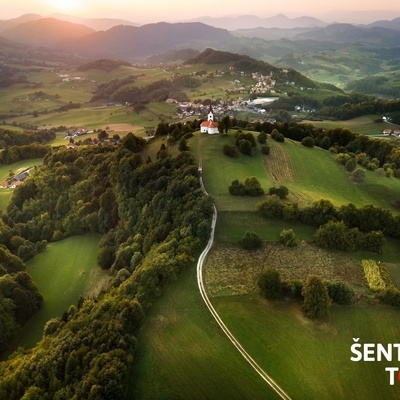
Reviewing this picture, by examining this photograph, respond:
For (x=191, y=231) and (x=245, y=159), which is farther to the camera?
(x=245, y=159)

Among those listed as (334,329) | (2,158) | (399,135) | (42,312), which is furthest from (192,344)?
(399,135)

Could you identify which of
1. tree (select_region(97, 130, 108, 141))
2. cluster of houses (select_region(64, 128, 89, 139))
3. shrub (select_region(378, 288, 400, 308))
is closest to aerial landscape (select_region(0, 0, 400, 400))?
shrub (select_region(378, 288, 400, 308))

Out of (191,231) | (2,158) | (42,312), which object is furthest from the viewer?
(2,158)

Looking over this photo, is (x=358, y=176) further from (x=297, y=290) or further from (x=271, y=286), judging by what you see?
(x=271, y=286)

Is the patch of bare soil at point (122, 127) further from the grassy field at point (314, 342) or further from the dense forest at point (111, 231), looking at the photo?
the grassy field at point (314, 342)

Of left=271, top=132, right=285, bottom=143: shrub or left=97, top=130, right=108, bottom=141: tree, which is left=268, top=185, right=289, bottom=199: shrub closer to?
left=271, top=132, right=285, bottom=143: shrub

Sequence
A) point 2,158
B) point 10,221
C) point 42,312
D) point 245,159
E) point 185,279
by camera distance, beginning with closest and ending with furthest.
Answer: point 185,279 → point 42,312 → point 245,159 → point 10,221 → point 2,158

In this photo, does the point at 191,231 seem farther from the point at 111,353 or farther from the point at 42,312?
the point at 42,312
